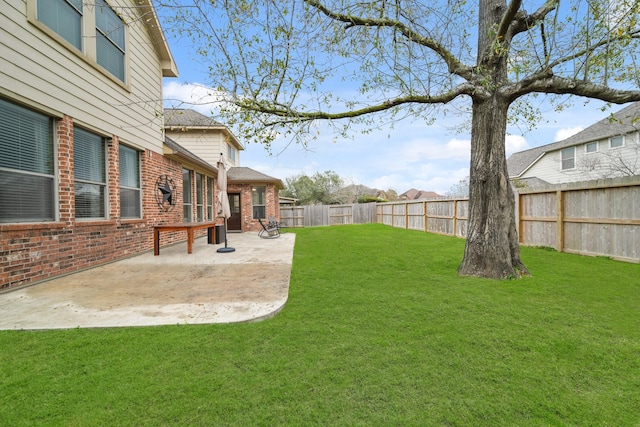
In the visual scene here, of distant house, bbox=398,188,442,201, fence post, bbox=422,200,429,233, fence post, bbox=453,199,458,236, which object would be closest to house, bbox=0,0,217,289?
fence post, bbox=453,199,458,236

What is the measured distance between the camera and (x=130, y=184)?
7.29m

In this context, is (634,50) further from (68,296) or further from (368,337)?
(68,296)

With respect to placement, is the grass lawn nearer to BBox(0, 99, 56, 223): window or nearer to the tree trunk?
the tree trunk

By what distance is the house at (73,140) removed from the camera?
13.8 feet

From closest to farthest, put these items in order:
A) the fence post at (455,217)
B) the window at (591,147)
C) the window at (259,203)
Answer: the fence post at (455,217) < the window at (259,203) < the window at (591,147)

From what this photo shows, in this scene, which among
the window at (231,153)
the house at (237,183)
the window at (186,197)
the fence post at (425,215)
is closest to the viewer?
the window at (186,197)

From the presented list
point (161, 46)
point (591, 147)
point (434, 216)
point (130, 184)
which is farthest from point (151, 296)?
point (591, 147)

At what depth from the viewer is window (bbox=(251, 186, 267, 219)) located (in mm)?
15605

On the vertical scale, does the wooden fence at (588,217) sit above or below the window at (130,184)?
below

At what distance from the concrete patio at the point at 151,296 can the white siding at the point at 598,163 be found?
54.2ft

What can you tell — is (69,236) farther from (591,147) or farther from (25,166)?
(591,147)

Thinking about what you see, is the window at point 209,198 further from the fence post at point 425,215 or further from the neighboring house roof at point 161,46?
the fence post at point 425,215

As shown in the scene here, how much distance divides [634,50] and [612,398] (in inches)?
220

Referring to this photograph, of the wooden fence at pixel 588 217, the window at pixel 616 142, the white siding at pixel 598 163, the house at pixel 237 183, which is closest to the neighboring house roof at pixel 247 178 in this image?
the house at pixel 237 183
